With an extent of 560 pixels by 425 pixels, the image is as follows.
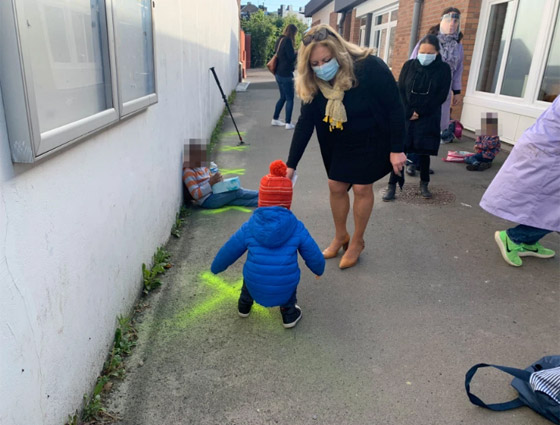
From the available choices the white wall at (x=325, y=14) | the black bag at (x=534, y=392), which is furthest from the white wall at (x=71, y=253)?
the white wall at (x=325, y=14)

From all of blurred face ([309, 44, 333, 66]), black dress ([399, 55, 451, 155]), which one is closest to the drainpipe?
black dress ([399, 55, 451, 155])

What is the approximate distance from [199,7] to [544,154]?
4.48 metres

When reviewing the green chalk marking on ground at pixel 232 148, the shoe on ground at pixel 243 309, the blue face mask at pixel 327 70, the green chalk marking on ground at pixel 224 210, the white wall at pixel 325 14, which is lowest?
the green chalk marking on ground at pixel 224 210

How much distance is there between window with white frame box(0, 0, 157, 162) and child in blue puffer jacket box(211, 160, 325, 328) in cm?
95

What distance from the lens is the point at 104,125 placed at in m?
2.15

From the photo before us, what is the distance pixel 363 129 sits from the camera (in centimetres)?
316

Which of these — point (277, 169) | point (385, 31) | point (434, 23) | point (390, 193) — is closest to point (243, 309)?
point (277, 169)

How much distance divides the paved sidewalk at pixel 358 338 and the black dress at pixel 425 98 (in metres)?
1.08

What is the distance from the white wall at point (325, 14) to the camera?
2569 centimetres

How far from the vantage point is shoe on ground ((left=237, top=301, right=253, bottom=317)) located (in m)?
2.83

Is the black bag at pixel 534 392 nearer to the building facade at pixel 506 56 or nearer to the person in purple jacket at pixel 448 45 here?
the person in purple jacket at pixel 448 45

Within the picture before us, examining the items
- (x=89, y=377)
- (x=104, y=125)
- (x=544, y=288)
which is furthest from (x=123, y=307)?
(x=544, y=288)

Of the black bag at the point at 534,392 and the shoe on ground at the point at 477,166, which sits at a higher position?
the shoe on ground at the point at 477,166

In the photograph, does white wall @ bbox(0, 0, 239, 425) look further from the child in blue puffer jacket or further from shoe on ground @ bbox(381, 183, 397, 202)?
shoe on ground @ bbox(381, 183, 397, 202)
